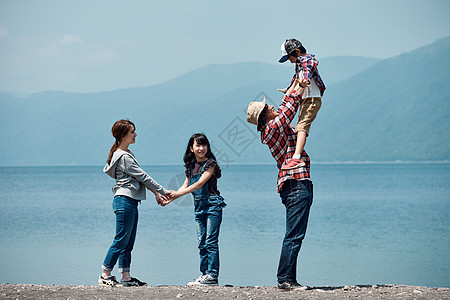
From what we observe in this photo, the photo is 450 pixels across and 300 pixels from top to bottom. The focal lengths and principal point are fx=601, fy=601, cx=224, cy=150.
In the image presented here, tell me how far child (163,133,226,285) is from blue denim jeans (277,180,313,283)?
81cm

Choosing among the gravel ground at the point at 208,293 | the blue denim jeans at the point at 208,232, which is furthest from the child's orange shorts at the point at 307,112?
the gravel ground at the point at 208,293

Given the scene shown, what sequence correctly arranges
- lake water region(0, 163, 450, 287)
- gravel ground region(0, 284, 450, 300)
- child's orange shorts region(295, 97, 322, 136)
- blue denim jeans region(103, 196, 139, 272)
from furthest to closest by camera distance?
lake water region(0, 163, 450, 287), blue denim jeans region(103, 196, 139, 272), child's orange shorts region(295, 97, 322, 136), gravel ground region(0, 284, 450, 300)

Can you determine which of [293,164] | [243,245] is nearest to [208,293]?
[293,164]

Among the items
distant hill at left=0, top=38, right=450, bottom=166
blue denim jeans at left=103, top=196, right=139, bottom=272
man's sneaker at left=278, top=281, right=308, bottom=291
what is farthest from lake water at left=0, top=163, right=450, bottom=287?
distant hill at left=0, top=38, right=450, bottom=166

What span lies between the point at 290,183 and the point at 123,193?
1.59 m

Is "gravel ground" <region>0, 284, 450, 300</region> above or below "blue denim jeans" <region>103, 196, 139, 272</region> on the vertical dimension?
below

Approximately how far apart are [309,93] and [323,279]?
6.39 meters

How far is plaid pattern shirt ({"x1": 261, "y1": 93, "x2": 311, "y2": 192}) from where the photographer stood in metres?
5.33

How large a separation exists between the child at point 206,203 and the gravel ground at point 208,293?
406 millimetres

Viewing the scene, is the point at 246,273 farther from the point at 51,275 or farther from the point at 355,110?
the point at 355,110

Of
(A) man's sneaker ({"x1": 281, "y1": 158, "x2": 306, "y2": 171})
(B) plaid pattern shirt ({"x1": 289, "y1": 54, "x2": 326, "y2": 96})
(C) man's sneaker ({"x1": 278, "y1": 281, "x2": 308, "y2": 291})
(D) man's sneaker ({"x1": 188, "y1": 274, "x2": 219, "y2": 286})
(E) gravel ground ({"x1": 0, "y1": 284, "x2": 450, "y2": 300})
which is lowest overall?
(E) gravel ground ({"x1": 0, "y1": 284, "x2": 450, "y2": 300})

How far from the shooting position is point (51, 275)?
1098 centimetres

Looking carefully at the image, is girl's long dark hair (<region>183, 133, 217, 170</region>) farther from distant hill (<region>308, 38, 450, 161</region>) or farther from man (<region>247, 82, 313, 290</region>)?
distant hill (<region>308, 38, 450, 161</region>)

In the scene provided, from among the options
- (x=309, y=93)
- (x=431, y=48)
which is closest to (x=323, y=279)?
(x=309, y=93)
